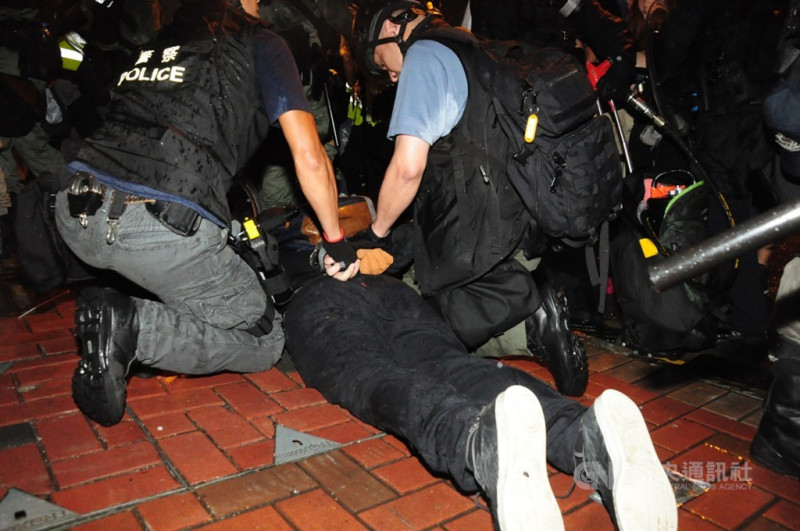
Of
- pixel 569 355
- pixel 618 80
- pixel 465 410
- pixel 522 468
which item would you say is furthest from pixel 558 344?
pixel 618 80

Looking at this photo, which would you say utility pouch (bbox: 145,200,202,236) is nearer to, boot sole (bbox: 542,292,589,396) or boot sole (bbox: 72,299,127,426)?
boot sole (bbox: 72,299,127,426)

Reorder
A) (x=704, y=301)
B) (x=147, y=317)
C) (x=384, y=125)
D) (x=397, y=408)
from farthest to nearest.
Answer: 1. (x=384, y=125)
2. (x=704, y=301)
3. (x=147, y=317)
4. (x=397, y=408)

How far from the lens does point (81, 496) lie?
2.02 m

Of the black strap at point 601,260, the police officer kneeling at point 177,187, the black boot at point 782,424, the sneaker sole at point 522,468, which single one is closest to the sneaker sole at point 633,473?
the sneaker sole at point 522,468

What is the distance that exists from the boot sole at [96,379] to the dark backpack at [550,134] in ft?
6.51

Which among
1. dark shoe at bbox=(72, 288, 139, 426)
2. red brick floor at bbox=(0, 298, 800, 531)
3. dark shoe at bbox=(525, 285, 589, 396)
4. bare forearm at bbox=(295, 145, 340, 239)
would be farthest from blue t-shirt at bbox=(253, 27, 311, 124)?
dark shoe at bbox=(525, 285, 589, 396)

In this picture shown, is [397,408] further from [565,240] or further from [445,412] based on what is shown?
[565,240]

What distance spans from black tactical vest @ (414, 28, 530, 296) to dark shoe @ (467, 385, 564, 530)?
3.75ft

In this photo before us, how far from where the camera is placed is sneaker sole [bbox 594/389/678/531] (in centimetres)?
168

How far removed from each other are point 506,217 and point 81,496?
2127mm

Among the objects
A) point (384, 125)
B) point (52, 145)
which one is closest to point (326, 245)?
point (384, 125)

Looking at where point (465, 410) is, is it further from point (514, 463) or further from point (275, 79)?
point (275, 79)

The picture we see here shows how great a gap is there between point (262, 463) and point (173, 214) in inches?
43.5

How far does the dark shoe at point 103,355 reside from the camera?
2.36 metres
